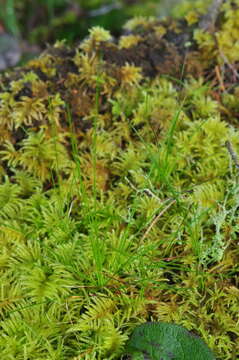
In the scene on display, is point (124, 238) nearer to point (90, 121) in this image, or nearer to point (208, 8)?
point (90, 121)

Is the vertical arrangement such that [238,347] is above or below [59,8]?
below

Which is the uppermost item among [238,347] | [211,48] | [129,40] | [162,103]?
[129,40]

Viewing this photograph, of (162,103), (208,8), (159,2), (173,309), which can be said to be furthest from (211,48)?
(159,2)

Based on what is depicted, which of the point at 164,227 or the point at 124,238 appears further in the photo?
the point at 164,227

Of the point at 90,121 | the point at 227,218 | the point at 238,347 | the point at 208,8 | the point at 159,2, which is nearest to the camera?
the point at 238,347

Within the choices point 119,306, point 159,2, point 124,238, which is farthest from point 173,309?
point 159,2

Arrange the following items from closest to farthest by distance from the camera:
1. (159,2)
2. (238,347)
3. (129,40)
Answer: (238,347) → (129,40) → (159,2)

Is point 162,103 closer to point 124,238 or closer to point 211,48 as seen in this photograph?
point 211,48
